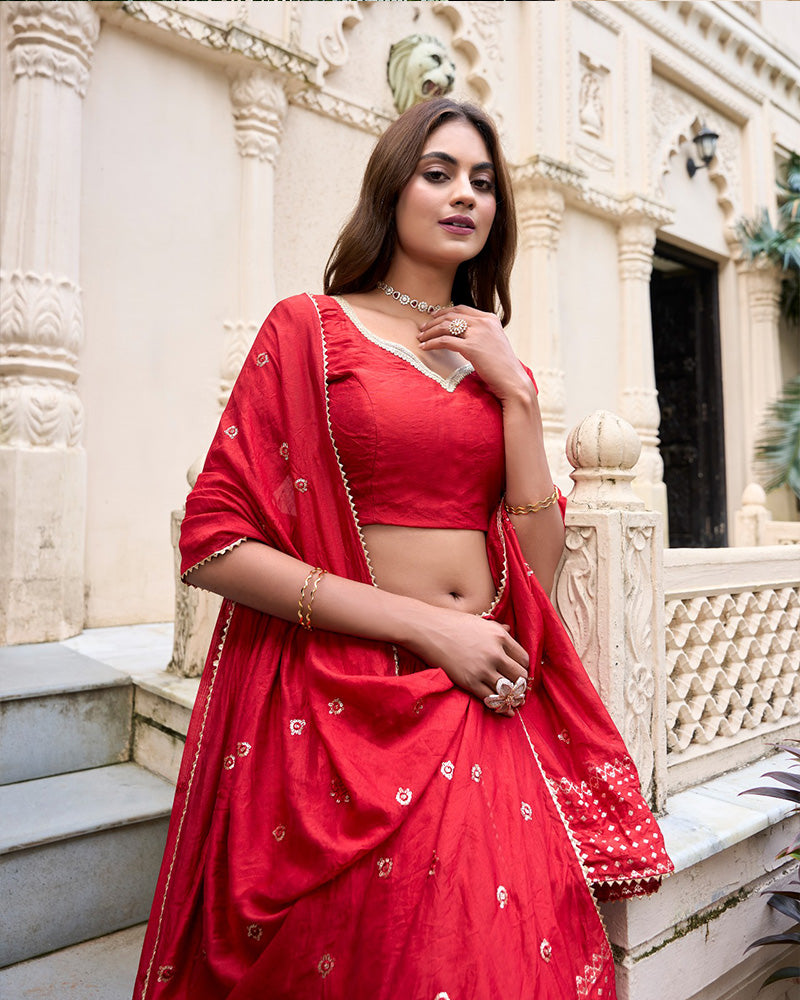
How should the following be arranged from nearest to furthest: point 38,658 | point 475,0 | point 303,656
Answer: point 303,656
point 38,658
point 475,0

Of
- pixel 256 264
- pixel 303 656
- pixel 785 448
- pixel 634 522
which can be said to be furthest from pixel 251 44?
pixel 785 448

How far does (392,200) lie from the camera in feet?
4.37

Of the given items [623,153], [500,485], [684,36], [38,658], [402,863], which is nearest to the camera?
[402,863]

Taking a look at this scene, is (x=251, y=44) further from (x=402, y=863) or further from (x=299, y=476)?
(x=402, y=863)

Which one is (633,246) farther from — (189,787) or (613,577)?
(189,787)

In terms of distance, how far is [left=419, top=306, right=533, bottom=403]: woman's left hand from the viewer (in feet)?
4.19

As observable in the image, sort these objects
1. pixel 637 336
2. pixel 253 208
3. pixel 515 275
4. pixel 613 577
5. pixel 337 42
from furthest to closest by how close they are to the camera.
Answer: pixel 637 336
pixel 515 275
pixel 337 42
pixel 253 208
pixel 613 577

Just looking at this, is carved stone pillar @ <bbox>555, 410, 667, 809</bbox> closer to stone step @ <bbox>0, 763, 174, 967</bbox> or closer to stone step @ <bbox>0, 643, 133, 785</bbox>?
stone step @ <bbox>0, 763, 174, 967</bbox>

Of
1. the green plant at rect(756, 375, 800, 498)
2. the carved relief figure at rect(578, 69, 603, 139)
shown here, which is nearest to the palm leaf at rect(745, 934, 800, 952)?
the green plant at rect(756, 375, 800, 498)

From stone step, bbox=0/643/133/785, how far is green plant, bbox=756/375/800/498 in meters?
5.31

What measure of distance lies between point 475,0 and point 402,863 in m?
5.06

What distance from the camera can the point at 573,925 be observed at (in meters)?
1.06

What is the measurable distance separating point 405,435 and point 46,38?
275cm

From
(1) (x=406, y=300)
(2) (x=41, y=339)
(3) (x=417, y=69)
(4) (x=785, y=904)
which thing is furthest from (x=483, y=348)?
(3) (x=417, y=69)
